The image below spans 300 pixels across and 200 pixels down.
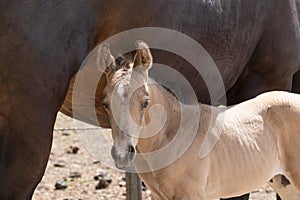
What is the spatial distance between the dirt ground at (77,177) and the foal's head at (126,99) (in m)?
2.31

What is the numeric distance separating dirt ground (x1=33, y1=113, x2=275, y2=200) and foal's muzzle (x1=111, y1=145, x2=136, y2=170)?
7.82 ft

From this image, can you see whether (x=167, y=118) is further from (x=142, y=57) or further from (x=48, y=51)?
(x=48, y=51)

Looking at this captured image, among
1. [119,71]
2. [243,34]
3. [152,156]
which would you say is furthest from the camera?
[243,34]

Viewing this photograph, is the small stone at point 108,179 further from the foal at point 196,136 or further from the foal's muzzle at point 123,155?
the foal's muzzle at point 123,155

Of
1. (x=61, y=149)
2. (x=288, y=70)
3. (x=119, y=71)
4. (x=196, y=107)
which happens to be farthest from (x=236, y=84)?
(x=61, y=149)

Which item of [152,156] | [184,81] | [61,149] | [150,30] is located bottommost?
[61,149]

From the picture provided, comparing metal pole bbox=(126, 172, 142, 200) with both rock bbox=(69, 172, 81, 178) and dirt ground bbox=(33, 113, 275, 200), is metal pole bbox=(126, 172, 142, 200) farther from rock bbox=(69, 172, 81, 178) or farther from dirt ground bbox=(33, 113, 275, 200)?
rock bbox=(69, 172, 81, 178)

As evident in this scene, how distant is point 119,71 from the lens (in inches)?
132

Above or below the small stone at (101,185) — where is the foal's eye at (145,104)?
above

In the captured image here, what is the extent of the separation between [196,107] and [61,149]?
3.44 m

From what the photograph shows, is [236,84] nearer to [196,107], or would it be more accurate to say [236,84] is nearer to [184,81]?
[184,81]

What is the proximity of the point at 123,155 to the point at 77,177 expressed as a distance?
300 centimetres

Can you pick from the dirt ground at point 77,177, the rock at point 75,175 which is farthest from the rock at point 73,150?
the rock at point 75,175

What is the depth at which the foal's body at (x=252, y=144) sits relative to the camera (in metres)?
3.73
